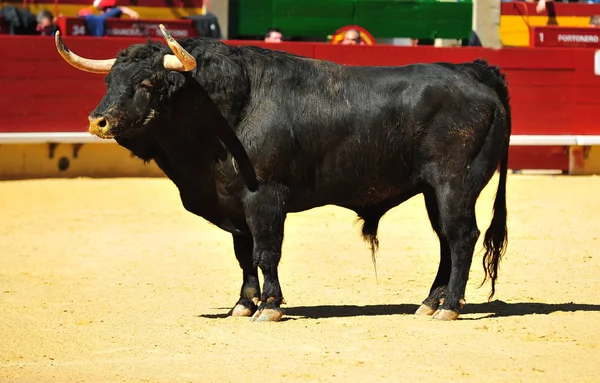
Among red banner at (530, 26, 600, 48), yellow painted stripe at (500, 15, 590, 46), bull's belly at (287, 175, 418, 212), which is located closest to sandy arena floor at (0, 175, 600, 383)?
bull's belly at (287, 175, 418, 212)

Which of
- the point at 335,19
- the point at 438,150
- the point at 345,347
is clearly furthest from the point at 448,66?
the point at 335,19

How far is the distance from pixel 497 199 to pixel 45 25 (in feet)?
27.2

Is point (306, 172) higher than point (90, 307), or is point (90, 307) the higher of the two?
point (306, 172)

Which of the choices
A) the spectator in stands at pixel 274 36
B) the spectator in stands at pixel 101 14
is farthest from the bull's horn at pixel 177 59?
the spectator in stands at pixel 274 36

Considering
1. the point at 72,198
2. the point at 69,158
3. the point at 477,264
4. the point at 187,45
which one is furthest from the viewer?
the point at 69,158

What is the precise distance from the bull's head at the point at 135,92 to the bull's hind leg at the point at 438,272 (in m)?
1.63

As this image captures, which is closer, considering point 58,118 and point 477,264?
point 477,264

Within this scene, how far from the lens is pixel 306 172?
7.18 meters

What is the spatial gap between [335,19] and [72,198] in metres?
6.00

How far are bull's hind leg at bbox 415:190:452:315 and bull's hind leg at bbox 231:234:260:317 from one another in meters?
0.94

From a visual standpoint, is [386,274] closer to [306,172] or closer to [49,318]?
A: [306,172]

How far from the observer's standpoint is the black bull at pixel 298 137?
702cm

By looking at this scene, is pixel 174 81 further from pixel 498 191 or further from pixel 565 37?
pixel 565 37

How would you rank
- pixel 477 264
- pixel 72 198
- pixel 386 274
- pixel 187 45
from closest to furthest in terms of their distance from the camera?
pixel 187 45 < pixel 386 274 < pixel 477 264 < pixel 72 198
